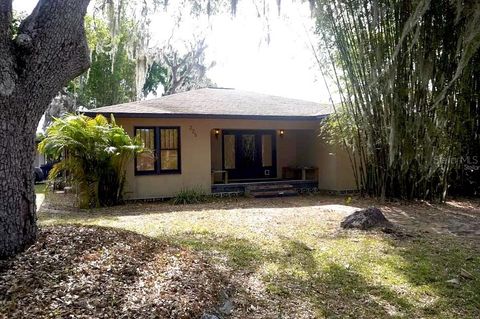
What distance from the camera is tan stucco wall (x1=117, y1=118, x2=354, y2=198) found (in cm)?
1128

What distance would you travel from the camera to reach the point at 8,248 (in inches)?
141

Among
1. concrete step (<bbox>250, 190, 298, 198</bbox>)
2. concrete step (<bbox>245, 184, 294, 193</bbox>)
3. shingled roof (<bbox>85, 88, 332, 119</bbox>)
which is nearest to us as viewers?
shingled roof (<bbox>85, 88, 332, 119</bbox>)

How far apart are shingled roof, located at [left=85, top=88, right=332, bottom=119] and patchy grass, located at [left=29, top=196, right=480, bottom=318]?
315cm

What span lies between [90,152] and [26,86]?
20.2ft

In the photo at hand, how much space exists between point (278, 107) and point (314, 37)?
287cm

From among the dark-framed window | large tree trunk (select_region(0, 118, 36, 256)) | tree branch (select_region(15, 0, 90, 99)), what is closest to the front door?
the dark-framed window

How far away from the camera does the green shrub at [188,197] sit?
11.0 meters

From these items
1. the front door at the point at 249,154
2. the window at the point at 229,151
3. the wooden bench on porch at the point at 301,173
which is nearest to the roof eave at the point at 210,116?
the wooden bench on porch at the point at 301,173

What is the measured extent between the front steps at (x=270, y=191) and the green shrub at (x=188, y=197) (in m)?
1.46

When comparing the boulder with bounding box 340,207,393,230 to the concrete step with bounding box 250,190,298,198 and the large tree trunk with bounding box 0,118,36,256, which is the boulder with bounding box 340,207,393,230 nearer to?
the large tree trunk with bounding box 0,118,36,256

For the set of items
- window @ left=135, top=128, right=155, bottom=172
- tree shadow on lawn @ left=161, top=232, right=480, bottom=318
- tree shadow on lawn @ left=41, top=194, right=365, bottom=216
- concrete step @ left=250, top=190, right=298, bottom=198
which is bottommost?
tree shadow on lawn @ left=161, top=232, right=480, bottom=318

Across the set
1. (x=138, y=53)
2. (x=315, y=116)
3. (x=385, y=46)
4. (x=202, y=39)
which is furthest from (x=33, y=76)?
(x=202, y=39)

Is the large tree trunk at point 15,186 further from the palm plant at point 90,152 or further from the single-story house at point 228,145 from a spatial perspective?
the single-story house at point 228,145

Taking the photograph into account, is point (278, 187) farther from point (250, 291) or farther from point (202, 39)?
point (202, 39)
